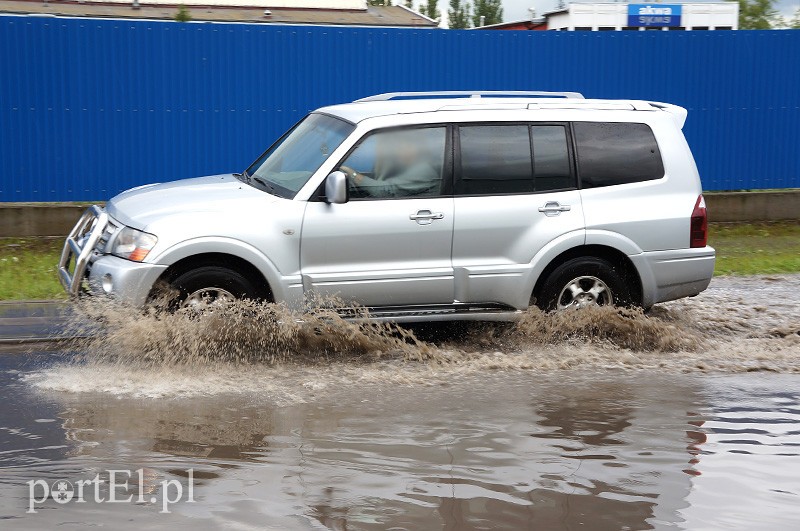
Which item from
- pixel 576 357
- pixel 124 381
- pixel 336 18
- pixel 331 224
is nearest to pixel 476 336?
pixel 576 357

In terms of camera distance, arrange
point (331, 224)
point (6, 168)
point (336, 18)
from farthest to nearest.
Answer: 1. point (336, 18)
2. point (6, 168)
3. point (331, 224)

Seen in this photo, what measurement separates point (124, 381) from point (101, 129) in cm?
719

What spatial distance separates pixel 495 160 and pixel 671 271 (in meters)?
1.67

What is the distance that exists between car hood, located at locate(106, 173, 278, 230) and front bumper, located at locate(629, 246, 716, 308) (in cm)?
297

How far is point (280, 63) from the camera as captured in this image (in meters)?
13.8

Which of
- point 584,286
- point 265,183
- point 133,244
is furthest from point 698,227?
point 133,244

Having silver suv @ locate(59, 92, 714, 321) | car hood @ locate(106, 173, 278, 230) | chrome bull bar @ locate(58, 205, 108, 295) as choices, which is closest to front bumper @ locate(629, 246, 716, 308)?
silver suv @ locate(59, 92, 714, 321)

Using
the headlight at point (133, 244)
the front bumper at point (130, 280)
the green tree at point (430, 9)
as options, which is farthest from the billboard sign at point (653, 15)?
the green tree at point (430, 9)

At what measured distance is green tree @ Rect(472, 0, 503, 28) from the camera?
6297 centimetres

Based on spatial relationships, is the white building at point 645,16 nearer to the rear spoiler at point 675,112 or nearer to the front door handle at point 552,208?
the rear spoiler at point 675,112

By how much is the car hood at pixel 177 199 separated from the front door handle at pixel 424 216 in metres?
1.04

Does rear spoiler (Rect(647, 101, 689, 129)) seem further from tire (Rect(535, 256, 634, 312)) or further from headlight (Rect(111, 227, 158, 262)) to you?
headlight (Rect(111, 227, 158, 262))

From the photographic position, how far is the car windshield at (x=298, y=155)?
778cm

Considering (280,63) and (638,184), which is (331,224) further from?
(280,63)
